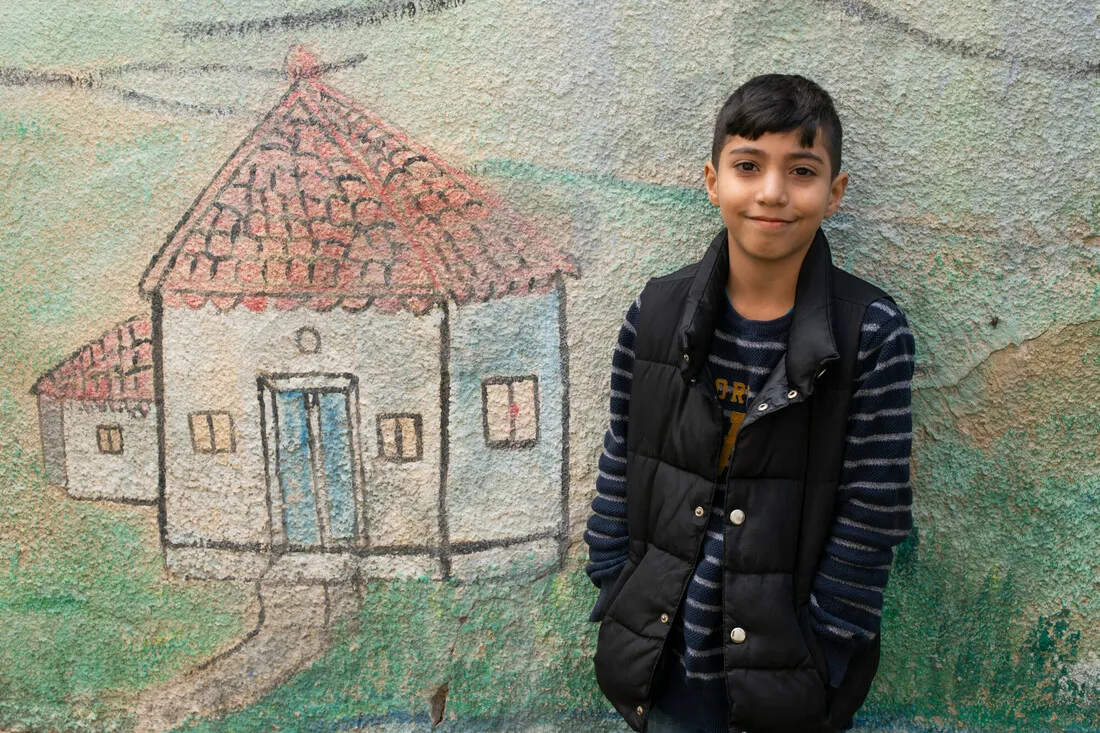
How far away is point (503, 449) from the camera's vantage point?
7.05 ft

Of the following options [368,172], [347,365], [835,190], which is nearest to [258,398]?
[347,365]

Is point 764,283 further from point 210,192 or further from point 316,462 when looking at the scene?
point 210,192

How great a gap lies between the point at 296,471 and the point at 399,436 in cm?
27

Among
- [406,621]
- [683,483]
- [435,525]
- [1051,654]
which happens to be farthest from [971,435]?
[406,621]

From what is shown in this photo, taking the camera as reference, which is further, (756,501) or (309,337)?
(309,337)

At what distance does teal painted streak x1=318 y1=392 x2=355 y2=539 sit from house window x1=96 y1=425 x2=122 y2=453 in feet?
1.71

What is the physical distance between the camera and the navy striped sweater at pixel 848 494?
1575 millimetres

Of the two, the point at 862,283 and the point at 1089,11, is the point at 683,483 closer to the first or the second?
the point at 862,283

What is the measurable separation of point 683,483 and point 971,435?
2.80 ft

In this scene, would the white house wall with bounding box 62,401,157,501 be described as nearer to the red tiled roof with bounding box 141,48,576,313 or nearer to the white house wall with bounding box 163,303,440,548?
the white house wall with bounding box 163,303,440,548

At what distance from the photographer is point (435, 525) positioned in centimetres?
217

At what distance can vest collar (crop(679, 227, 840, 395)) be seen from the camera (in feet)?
5.04

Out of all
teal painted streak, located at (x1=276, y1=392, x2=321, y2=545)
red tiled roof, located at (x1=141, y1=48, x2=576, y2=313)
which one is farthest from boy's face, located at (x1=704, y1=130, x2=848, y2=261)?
teal painted streak, located at (x1=276, y1=392, x2=321, y2=545)

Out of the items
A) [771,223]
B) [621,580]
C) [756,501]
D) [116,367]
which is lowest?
[621,580]
